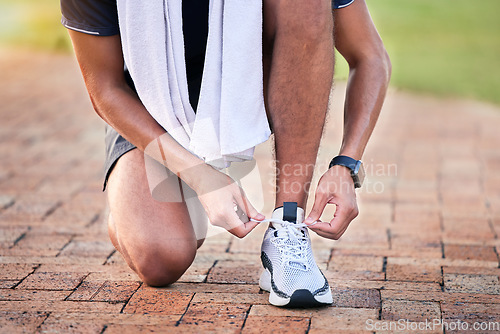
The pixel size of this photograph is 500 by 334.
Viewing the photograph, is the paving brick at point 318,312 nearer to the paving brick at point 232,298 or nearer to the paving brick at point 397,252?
the paving brick at point 232,298

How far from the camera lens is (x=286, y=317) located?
5.29 feet

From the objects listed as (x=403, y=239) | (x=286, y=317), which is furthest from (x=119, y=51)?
(x=403, y=239)

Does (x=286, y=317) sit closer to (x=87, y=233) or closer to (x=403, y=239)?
(x=403, y=239)

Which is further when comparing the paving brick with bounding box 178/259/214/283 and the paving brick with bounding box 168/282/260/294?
the paving brick with bounding box 178/259/214/283

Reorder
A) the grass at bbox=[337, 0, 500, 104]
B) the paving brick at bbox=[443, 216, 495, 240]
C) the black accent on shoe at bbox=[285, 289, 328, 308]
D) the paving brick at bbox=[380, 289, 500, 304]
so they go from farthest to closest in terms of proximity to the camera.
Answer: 1. the grass at bbox=[337, 0, 500, 104]
2. the paving brick at bbox=[443, 216, 495, 240]
3. the paving brick at bbox=[380, 289, 500, 304]
4. the black accent on shoe at bbox=[285, 289, 328, 308]

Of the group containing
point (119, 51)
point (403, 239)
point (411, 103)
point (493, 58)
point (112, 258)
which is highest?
point (119, 51)

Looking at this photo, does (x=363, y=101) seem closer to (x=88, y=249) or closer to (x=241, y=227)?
(x=241, y=227)

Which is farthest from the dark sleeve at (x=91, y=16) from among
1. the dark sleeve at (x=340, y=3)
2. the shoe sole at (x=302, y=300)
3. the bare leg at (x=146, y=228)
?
the shoe sole at (x=302, y=300)

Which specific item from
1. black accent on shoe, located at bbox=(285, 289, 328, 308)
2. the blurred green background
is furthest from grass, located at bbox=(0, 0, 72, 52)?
black accent on shoe, located at bbox=(285, 289, 328, 308)

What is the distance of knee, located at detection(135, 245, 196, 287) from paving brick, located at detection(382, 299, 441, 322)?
21.3 inches

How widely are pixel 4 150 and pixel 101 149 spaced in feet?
1.67

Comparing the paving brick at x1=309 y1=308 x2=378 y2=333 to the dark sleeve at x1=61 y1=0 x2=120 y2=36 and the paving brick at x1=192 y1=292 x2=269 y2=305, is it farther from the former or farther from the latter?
the dark sleeve at x1=61 y1=0 x2=120 y2=36

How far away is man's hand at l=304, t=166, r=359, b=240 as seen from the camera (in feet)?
5.43

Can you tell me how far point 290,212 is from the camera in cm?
172
